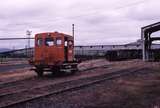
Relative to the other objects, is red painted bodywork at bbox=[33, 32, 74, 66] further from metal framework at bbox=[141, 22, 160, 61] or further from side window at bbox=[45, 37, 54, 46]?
metal framework at bbox=[141, 22, 160, 61]

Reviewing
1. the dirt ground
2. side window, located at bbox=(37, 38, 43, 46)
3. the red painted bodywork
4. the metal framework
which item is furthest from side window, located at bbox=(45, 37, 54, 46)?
the metal framework

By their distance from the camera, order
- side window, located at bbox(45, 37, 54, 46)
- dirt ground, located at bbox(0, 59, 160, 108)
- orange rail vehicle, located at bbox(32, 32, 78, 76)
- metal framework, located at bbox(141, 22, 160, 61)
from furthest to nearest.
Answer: metal framework, located at bbox(141, 22, 160, 61) < side window, located at bbox(45, 37, 54, 46) < orange rail vehicle, located at bbox(32, 32, 78, 76) < dirt ground, located at bbox(0, 59, 160, 108)

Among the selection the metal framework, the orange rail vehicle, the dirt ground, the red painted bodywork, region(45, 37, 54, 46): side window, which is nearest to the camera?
the dirt ground

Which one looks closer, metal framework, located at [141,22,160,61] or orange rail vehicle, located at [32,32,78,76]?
orange rail vehicle, located at [32,32,78,76]

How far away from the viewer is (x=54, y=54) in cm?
2294

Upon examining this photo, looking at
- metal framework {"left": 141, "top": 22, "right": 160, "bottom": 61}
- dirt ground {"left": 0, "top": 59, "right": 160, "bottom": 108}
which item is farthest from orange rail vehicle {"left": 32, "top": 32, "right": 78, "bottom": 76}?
metal framework {"left": 141, "top": 22, "right": 160, "bottom": 61}

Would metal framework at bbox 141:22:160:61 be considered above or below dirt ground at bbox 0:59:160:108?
above

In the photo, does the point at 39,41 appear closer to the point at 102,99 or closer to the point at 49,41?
the point at 49,41

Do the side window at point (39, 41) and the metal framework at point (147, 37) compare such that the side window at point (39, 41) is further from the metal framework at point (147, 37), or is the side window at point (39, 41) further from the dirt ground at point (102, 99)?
the metal framework at point (147, 37)

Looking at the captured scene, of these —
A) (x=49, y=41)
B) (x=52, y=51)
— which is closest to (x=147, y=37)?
(x=49, y=41)

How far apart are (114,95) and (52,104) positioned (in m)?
3.07

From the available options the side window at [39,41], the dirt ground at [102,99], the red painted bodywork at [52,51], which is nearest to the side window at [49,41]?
the red painted bodywork at [52,51]

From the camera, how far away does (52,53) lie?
22938 mm

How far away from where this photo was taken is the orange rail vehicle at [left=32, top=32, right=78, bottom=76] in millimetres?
22489
